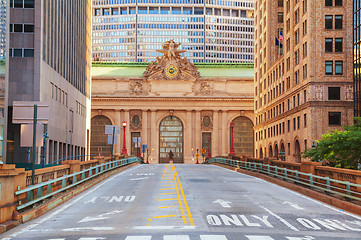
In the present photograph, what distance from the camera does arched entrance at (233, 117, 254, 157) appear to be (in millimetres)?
118312

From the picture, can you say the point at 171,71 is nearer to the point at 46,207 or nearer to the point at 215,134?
the point at 215,134

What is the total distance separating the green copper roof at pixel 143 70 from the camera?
122094mm

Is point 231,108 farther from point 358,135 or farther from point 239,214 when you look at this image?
point 239,214

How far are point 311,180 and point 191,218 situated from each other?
10588 mm

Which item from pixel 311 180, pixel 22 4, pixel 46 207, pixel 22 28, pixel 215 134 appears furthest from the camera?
pixel 215 134

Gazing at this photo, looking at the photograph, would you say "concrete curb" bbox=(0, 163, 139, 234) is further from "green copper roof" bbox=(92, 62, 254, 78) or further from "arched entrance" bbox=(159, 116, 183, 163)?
"green copper roof" bbox=(92, 62, 254, 78)

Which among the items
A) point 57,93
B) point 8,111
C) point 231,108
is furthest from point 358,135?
point 231,108

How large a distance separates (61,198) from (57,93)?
1862 inches

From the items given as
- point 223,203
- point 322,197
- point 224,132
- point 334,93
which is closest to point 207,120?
point 224,132

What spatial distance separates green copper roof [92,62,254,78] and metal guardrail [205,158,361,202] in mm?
64074

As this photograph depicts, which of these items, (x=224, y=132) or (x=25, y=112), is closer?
(x=25, y=112)

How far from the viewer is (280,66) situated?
3260 inches

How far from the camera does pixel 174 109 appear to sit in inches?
4695

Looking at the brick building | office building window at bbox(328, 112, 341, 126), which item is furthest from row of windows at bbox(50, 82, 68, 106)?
office building window at bbox(328, 112, 341, 126)
